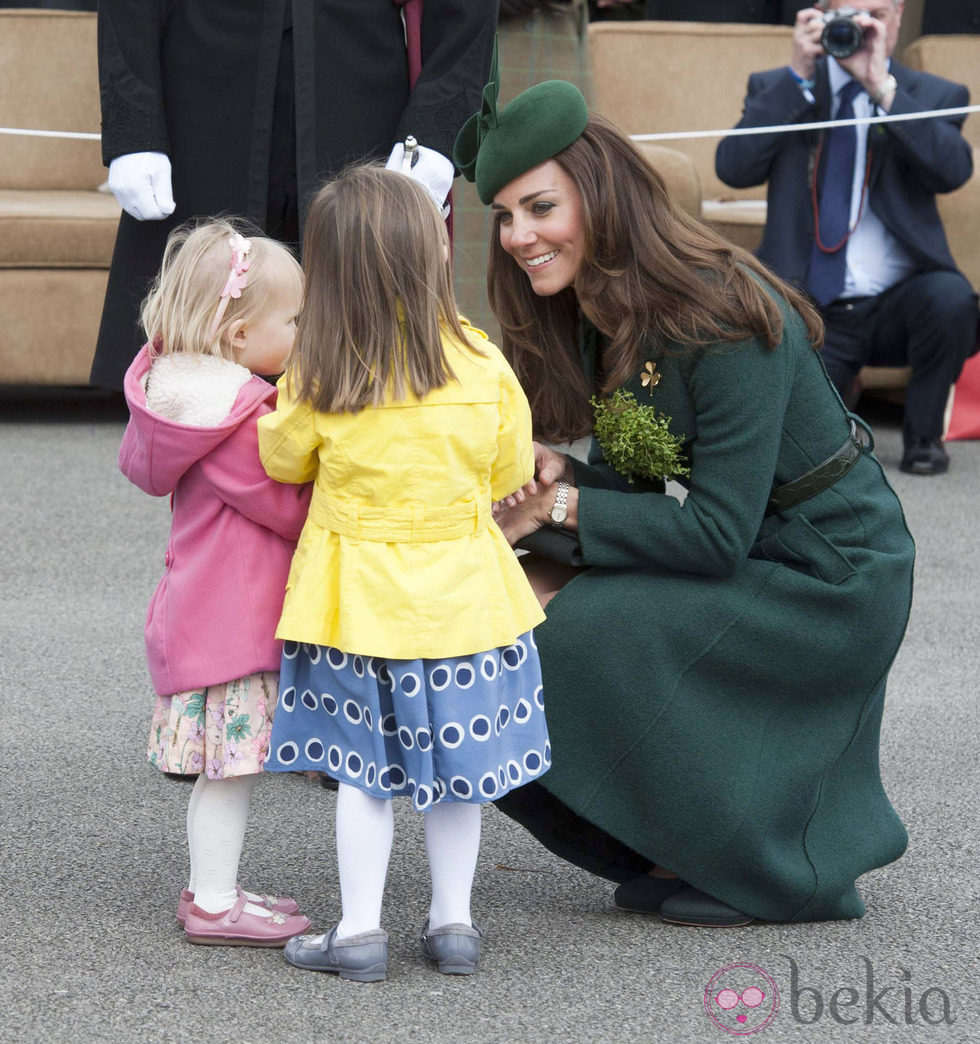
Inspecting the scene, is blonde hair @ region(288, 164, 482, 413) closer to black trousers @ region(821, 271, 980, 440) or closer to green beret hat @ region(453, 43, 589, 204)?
green beret hat @ region(453, 43, 589, 204)

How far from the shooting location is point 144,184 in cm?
265

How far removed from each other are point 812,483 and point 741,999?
65cm

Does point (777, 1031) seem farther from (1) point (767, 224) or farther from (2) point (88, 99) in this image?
(2) point (88, 99)

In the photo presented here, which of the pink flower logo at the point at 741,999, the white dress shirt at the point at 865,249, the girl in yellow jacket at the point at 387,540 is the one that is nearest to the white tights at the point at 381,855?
the girl in yellow jacket at the point at 387,540

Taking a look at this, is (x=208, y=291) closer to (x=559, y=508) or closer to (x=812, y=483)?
(x=559, y=508)

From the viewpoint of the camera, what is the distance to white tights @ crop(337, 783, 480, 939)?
1.90 m

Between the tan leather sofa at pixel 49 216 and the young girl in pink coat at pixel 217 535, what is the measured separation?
3080 millimetres

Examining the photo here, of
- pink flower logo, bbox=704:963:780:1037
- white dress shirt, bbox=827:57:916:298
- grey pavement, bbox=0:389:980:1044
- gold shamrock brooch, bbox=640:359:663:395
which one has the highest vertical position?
gold shamrock brooch, bbox=640:359:663:395

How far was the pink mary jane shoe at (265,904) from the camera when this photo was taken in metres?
2.07

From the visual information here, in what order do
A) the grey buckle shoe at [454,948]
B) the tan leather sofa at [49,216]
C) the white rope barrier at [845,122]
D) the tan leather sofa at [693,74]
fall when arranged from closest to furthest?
the grey buckle shoe at [454,948]
the white rope barrier at [845,122]
the tan leather sofa at [49,216]
the tan leather sofa at [693,74]

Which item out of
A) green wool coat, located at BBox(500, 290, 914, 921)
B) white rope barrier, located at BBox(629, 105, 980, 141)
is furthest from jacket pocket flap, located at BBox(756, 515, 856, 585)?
white rope barrier, located at BBox(629, 105, 980, 141)

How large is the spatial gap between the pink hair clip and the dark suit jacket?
292 cm

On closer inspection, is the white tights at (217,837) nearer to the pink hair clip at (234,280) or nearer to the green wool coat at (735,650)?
the green wool coat at (735,650)

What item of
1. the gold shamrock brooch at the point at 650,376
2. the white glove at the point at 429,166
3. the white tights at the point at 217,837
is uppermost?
the white glove at the point at 429,166
